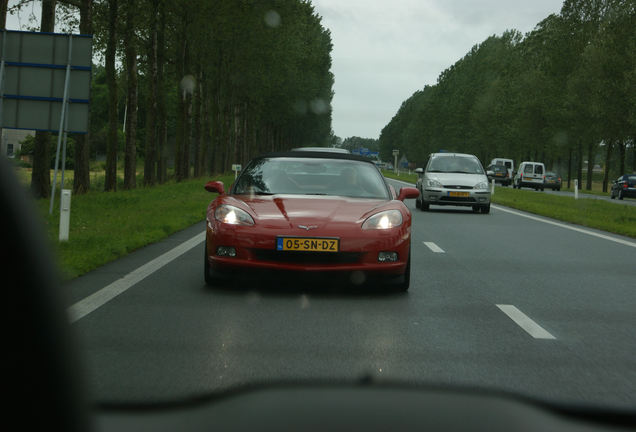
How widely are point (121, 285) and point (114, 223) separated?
7.18 metres

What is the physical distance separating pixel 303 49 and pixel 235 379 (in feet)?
185

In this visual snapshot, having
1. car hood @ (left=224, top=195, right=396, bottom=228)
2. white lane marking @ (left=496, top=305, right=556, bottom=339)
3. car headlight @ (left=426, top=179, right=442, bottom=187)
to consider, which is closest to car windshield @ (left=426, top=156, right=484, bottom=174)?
car headlight @ (left=426, top=179, right=442, bottom=187)

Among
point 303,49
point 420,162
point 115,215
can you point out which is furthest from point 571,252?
point 420,162

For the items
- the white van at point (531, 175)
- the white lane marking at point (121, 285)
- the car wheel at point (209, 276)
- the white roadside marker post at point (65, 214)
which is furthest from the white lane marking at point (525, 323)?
the white van at point (531, 175)

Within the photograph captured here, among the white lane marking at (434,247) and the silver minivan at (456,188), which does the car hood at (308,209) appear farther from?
the silver minivan at (456,188)

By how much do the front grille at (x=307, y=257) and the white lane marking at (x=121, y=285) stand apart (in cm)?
139

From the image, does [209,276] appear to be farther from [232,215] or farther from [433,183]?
[433,183]

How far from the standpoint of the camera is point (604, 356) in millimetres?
5688

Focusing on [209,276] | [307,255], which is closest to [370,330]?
[307,255]

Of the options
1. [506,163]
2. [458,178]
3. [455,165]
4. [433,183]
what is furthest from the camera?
[506,163]

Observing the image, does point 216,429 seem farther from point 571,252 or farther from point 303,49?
point 303,49

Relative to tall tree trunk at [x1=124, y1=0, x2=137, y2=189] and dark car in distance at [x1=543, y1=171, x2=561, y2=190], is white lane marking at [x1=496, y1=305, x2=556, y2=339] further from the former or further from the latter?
dark car in distance at [x1=543, y1=171, x2=561, y2=190]

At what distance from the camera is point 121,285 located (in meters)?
8.39

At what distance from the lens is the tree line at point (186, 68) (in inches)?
1070
